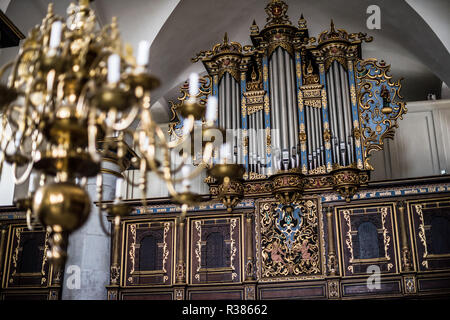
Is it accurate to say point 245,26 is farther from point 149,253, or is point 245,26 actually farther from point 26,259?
point 26,259

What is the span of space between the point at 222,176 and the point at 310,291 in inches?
206

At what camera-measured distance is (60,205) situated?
4555 millimetres

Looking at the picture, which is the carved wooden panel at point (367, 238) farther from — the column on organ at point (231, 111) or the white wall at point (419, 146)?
the white wall at point (419, 146)

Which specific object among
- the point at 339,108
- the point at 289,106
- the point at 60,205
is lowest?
the point at 60,205

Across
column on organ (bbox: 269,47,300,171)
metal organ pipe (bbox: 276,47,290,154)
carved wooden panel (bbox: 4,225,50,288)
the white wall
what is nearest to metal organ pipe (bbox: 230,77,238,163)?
column on organ (bbox: 269,47,300,171)

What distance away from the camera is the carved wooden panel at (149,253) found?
10.7m

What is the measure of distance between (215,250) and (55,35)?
617 cm

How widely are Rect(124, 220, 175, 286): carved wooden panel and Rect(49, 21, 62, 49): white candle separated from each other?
6088 mm

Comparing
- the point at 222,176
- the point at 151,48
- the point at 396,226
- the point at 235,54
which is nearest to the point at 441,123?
the point at 396,226

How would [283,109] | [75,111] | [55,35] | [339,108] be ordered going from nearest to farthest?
[75,111] < [55,35] < [339,108] < [283,109]

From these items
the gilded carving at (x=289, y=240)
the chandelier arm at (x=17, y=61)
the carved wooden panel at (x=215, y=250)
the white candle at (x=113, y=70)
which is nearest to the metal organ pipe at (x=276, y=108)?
the gilded carving at (x=289, y=240)

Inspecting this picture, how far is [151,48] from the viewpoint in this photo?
12.3 metres

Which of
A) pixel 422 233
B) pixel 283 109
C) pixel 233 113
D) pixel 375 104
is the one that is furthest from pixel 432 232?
pixel 233 113

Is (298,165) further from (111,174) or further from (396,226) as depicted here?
(111,174)
